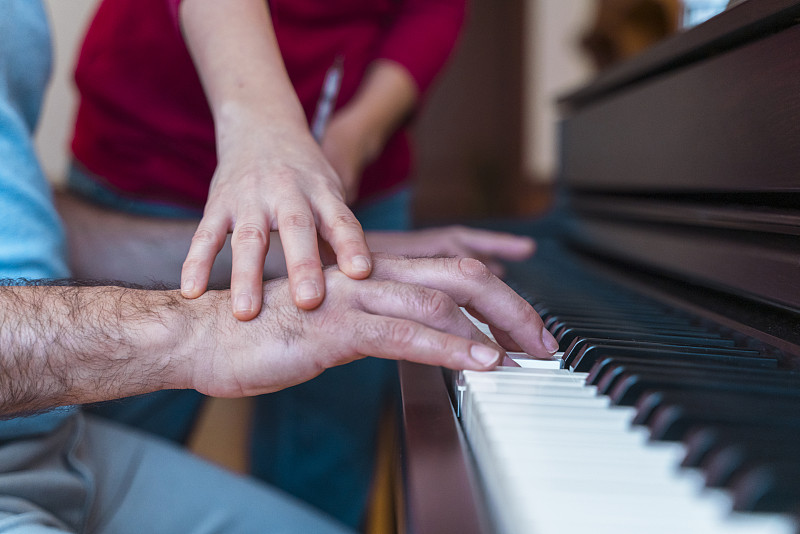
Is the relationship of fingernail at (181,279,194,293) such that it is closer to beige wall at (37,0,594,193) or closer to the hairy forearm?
the hairy forearm

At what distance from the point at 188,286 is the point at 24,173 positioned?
0.40 m

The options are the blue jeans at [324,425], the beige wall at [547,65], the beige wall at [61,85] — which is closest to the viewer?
the blue jeans at [324,425]

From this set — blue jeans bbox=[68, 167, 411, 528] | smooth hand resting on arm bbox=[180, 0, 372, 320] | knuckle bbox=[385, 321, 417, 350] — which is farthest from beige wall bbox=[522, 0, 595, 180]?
knuckle bbox=[385, 321, 417, 350]

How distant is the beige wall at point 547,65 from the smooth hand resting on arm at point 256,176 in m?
2.43

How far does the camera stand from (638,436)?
45 centimetres

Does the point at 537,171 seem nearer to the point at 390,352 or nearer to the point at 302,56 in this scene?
the point at 302,56

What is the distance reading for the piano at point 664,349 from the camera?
37 centimetres

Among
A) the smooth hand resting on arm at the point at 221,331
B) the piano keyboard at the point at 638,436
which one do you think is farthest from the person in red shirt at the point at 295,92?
the piano keyboard at the point at 638,436

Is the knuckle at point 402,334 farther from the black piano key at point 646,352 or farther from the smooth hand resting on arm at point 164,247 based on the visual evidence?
the smooth hand resting on arm at point 164,247

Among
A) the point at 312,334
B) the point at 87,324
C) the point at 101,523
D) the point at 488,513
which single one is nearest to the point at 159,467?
the point at 101,523

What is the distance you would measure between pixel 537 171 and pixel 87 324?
356cm

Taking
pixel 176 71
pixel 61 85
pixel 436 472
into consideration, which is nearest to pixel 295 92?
pixel 176 71

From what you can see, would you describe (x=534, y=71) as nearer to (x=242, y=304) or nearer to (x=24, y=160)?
(x=24, y=160)

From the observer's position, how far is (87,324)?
623mm
